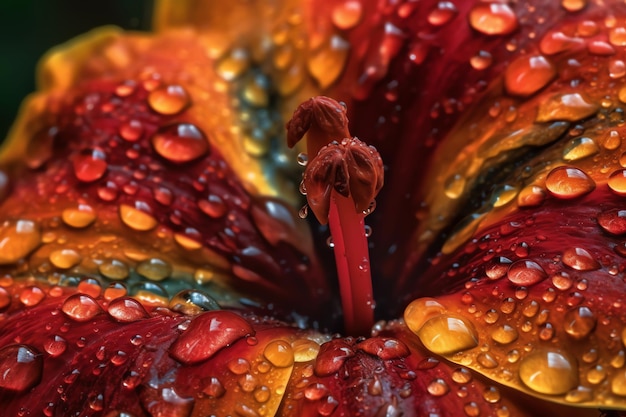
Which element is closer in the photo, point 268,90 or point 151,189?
point 151,189

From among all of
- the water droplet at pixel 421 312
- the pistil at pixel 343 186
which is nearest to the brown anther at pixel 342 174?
the pistil at pixel 343 186

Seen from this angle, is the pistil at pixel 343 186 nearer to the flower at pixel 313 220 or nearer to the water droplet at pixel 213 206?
the flower at pixel 313 220

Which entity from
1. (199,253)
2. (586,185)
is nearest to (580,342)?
(586,185)

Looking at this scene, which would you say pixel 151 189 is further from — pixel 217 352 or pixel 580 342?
pixel 580 342

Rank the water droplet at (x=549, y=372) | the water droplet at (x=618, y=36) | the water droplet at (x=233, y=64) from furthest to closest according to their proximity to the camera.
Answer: the water droplet at (x=233, y=64), the water droplet at (x=618, y=36), the water droplet at (x=549, y=372)

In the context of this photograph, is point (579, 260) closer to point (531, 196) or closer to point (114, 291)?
point (531, 196)
